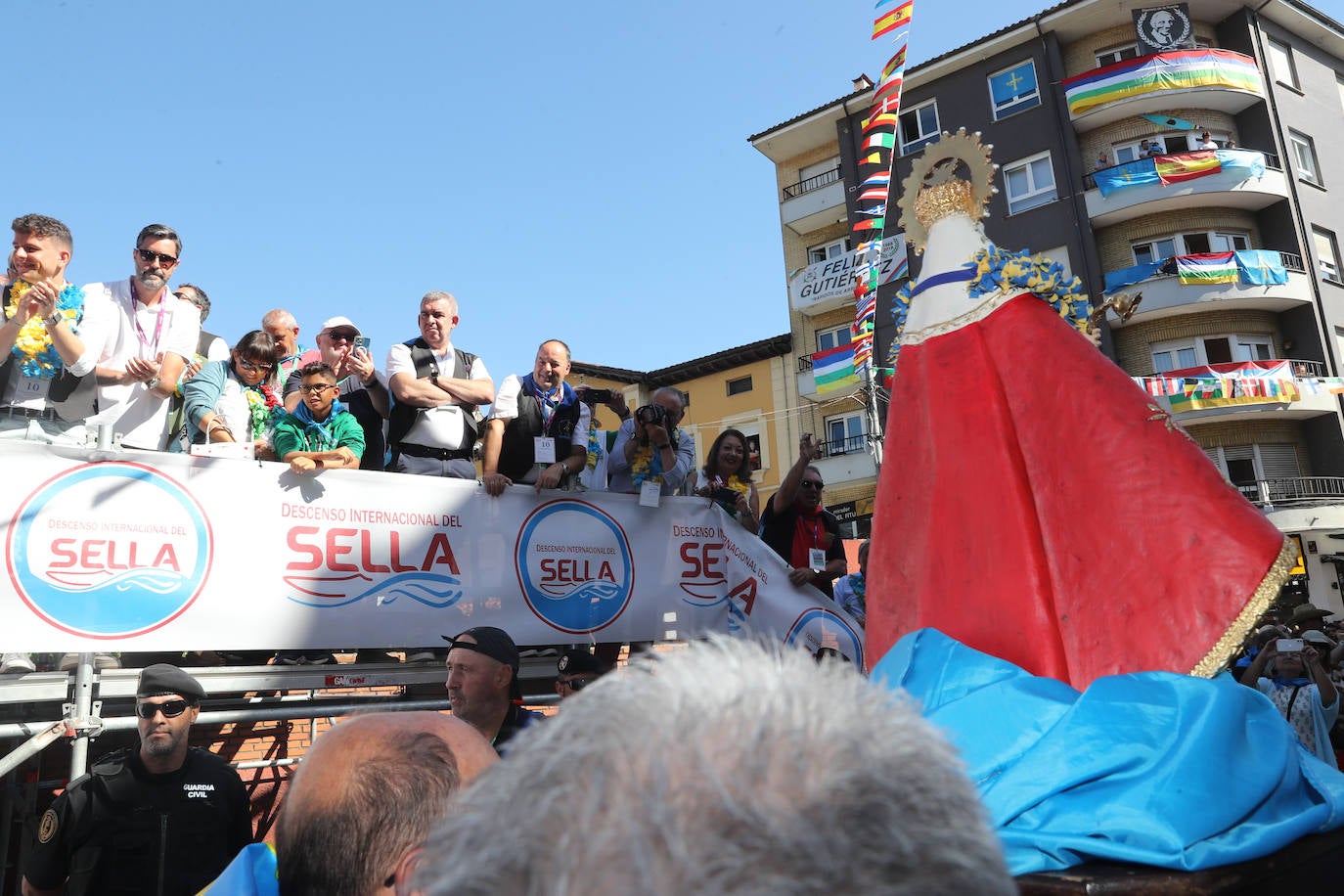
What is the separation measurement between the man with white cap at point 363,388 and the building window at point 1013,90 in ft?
74.0

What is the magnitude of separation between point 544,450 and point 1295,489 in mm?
22092

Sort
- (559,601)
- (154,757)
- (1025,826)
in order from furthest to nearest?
1. (559,601)
2. (154,757)
3. (1025,826)

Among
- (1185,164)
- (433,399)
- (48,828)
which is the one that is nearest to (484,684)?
(48,828)

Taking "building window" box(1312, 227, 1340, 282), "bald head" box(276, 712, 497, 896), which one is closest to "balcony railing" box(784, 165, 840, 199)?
"building window" box(1312, 227, 1340, 282)

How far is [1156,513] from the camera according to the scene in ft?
10.0

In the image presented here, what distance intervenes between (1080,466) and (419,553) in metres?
3.08

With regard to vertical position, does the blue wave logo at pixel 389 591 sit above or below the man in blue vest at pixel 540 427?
below

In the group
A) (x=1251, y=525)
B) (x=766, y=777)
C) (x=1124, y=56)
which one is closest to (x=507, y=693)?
(x=1251, y=525)

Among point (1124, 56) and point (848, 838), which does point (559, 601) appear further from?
point (1124, 56)

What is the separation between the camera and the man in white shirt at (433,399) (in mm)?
5223

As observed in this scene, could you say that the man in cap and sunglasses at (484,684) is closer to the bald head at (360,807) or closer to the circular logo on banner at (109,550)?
the circular logo on banner at (109,550)

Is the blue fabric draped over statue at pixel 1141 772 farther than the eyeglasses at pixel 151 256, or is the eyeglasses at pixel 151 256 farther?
the eyeglasses at pixel 151 256

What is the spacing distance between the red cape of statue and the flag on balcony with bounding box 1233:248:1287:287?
831 inches

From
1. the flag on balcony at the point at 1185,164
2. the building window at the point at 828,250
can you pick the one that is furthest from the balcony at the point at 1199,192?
the building window at the point at 828,250
